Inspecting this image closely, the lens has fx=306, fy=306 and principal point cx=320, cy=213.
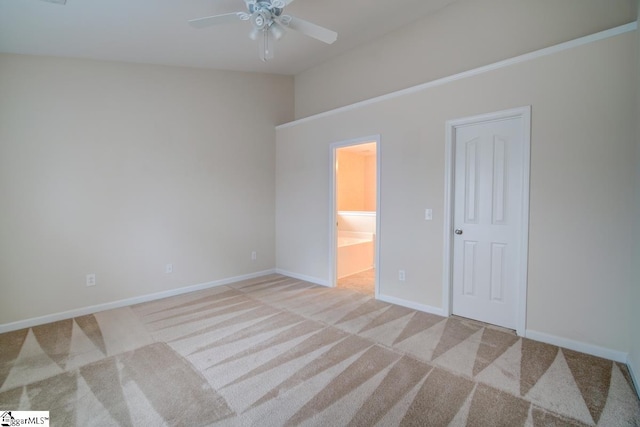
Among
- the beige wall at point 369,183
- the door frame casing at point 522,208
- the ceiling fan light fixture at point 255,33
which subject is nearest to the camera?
the ceiling fan light fixture at point 255,33

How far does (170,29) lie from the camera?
3.01m

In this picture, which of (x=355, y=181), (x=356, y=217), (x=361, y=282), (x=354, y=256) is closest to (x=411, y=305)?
(x=361, y=282)

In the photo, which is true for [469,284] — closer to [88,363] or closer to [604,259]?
[604,259]

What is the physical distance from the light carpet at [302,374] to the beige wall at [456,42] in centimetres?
281

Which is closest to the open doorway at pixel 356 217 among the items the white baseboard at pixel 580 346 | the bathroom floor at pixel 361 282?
the bathroom floor at pixel 361 282

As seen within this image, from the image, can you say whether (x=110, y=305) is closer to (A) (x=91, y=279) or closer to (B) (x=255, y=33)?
(A) (x=91, y=279)

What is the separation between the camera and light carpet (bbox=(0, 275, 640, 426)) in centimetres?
182

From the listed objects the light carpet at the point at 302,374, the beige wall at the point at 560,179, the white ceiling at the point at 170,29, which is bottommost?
the light carpet at the point at 302,374

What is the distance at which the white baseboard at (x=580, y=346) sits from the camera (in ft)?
7.72

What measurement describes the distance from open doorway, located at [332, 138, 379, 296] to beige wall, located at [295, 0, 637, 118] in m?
0.93

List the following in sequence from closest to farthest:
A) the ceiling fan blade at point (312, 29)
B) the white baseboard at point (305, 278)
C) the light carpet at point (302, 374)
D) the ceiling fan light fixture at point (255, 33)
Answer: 1. the light carpet at point (302, 374)
2. the ceiling fan blade at point (312, 29)
3. the ceiling fan light fixture at point (255, 33)
4. the white baseboard at point (305, 278)

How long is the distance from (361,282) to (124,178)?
3.46 meters

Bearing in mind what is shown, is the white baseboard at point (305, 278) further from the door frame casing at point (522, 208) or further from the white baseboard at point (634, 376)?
the white baseboard at point (634, 376)

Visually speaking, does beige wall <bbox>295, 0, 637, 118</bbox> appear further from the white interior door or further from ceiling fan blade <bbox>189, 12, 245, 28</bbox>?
ceiling fan blade <bbox>189, 12, 245, 28</bbox>
